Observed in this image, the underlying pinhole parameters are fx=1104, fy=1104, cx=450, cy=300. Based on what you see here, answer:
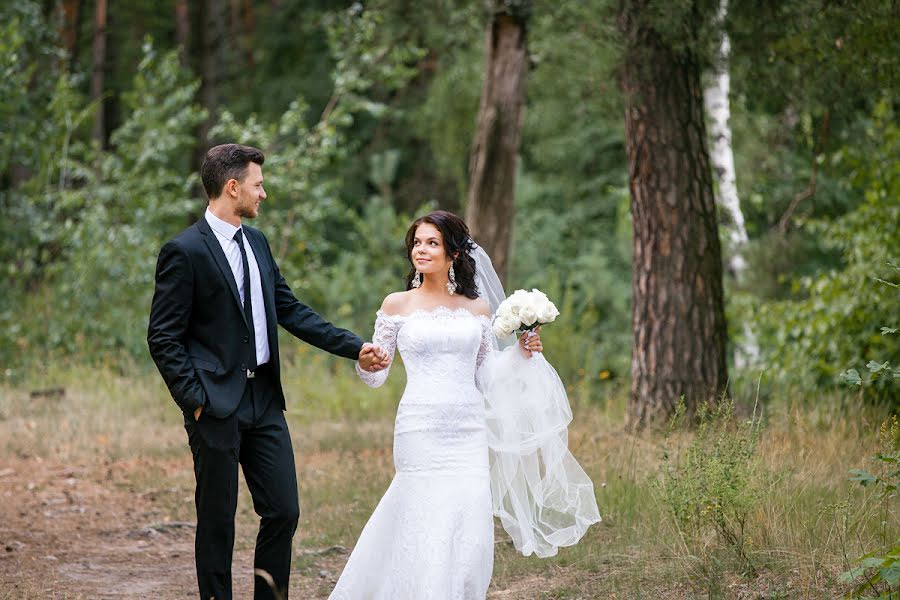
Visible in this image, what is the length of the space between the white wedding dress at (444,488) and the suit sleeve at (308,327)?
0.18 meters

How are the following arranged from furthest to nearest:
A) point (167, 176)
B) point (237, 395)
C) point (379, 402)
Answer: point (167, 176) < point (379, 402) < point (237, 395)

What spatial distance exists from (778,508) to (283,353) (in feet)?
32.8

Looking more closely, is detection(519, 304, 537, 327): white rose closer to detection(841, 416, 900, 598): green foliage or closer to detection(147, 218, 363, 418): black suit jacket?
detection(147, 218, 363, 418): black suit jacket

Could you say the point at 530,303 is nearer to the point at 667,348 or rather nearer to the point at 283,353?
the point at 667,348

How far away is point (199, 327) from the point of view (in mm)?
5043

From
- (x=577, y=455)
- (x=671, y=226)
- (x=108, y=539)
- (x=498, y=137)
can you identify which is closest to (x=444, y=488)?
(x=577, y=455)

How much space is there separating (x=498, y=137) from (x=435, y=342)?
7.36 meters

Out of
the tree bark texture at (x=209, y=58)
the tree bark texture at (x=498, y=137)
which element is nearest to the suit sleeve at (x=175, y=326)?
the tree bark texture at (x=498, y=137)

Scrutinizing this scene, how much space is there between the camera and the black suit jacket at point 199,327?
4.88 meters

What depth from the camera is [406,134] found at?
25.1 meters

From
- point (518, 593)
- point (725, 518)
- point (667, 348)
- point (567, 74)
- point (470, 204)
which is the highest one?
point (567, 74)

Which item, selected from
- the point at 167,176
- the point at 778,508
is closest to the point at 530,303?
the point at 778,508

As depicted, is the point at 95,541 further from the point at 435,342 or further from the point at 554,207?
the point at 554,207

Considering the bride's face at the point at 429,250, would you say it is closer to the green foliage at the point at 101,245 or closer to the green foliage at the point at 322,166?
the green foliage at the point at 322,166
